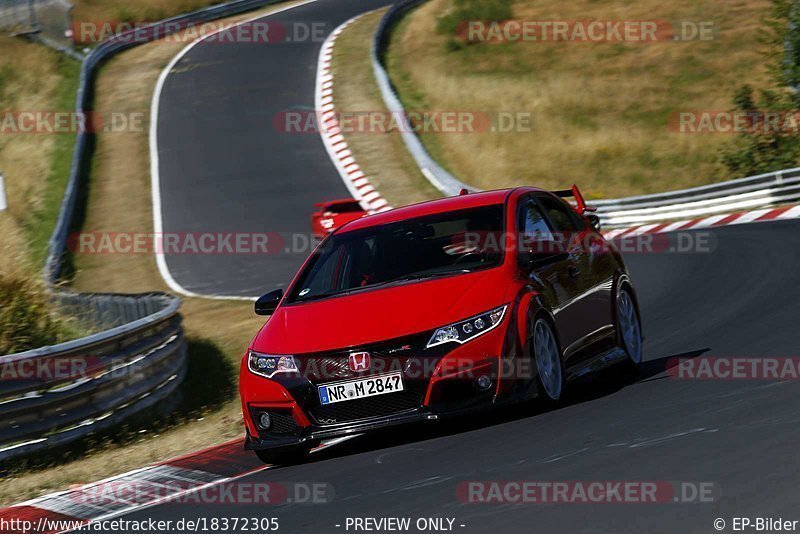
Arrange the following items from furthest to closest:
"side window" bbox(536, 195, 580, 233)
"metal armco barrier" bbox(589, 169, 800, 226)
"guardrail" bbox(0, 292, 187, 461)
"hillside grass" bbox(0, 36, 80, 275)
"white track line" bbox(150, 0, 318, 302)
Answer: "hillside grass" bbox(0, 36, 80, 275)
"metal armco barrier" bbox(589, 169, 800, 226)
"white track line" bbox(150, 0, 318, 302)
"guardrail" bbox(0, 292, 187, 461)
"side window" bbox(536, 195, 580, 233)

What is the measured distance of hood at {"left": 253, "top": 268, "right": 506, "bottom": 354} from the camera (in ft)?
24.4

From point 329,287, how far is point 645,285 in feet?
30.0

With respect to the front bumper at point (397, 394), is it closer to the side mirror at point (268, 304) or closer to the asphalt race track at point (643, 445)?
the asphalt race track at point (643, 445)

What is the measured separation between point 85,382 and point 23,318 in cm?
236

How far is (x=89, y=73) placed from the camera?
4253cm

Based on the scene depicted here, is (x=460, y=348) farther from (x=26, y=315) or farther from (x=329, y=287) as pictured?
(x=26, y=315)

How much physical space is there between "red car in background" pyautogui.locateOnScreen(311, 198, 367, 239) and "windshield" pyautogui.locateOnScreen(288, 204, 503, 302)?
646 inches

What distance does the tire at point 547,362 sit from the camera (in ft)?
25.4

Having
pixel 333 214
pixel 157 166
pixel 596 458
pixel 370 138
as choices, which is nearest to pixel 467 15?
pixel 370 138

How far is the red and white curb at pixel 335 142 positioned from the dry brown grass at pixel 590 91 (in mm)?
2340

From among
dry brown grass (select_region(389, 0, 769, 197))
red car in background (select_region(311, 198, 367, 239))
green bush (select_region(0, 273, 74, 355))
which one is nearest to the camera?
green bush (select_region(0, 273, 74, 355))

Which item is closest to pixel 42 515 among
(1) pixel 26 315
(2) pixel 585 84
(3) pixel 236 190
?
(1) pixel 26 315

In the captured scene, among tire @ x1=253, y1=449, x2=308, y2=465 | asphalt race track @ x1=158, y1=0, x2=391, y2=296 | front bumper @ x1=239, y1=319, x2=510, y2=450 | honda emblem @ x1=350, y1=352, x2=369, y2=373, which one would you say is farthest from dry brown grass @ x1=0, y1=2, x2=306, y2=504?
honda emblem @ x1=350, y1=352, x2=369, y2=373

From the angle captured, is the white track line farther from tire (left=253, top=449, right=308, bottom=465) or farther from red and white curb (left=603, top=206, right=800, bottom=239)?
tire (left=253, top=449, right=308, bottom=465)
